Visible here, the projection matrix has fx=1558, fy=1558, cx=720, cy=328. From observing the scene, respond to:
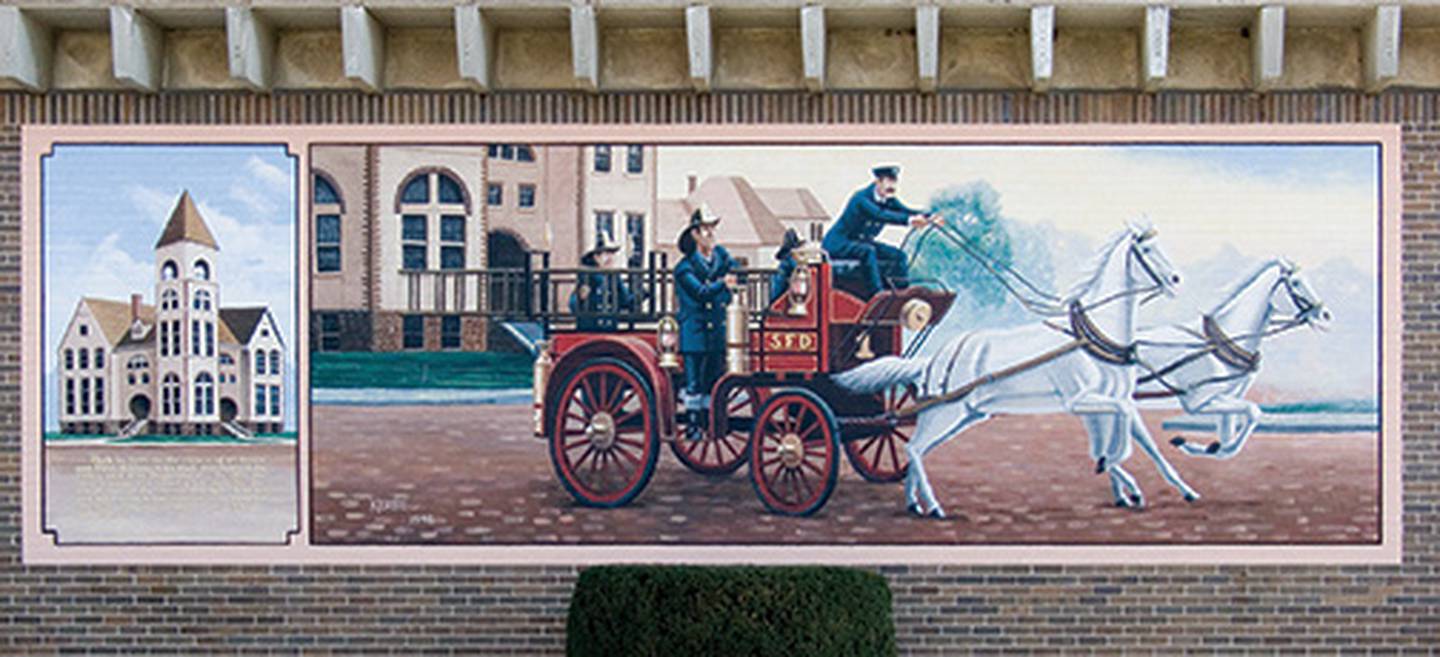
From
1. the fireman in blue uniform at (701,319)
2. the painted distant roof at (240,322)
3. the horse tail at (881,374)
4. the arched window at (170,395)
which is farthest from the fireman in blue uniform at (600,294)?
the arched window at (170,395)

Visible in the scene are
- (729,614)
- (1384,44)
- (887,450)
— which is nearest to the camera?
(729,614)

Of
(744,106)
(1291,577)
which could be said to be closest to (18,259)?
(744,106)

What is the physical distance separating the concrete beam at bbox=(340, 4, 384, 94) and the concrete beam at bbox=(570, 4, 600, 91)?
1365mm

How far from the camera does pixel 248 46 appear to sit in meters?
10.5

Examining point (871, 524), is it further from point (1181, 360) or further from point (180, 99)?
point (180, 99)

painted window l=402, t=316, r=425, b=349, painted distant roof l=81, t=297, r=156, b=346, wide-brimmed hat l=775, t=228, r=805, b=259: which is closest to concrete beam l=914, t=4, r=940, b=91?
wide-brimmed hat l=775, t=228, r=805, b=259

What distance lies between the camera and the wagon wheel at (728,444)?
1098 cm

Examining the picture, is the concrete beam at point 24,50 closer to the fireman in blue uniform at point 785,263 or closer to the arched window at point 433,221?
the arched window at point 433,221

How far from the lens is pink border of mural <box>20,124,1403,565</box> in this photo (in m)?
10.8

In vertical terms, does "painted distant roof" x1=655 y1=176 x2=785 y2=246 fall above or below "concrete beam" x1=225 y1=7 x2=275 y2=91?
below

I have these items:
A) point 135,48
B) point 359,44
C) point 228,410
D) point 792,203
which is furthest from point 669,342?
point 135,48

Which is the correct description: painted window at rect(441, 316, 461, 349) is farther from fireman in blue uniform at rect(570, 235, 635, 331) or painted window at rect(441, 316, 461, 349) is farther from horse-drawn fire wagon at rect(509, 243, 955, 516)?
fireman in blue uniform at rect(570, 235, 635, 331)

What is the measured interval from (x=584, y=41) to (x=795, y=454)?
3199 millimetres

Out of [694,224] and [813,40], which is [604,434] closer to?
[694,224]
